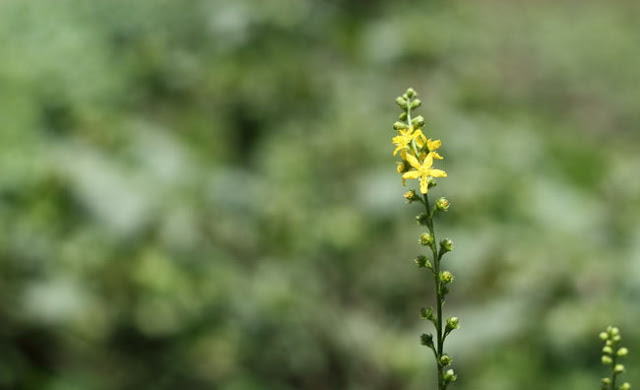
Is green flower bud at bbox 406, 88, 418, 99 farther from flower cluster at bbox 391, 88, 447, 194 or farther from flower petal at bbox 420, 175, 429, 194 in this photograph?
flower petal at bbox 420, 175, 429, 194

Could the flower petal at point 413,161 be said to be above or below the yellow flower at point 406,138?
below

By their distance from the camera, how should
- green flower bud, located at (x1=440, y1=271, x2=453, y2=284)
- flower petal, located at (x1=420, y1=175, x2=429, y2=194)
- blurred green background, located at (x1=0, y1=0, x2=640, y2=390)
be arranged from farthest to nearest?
blurred green background, located at (x1=0, y1=0, x2=640, y2=390) → green flower bud, located at (x1=440, y1=271, x2=453, y2=284) → flower petal, located at (x1=420, y1=175, x2=429, y2=194)

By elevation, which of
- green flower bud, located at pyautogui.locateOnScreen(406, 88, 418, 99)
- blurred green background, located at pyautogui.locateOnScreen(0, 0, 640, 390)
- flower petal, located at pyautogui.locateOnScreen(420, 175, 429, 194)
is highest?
blurred green background, located at pyautogui.locateOnScreen(0, 0, 640, 390)

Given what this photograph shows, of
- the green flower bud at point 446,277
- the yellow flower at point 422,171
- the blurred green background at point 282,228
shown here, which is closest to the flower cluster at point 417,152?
the yellow flower at point 422,171

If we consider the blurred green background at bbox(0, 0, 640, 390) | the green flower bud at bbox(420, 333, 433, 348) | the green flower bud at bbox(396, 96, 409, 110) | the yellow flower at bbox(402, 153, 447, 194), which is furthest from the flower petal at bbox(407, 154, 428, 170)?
the blurred green background at bbox(0, 0, 640, 390)

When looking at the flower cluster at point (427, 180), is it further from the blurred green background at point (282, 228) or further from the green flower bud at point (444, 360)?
the blurred green background at point (282, 228)

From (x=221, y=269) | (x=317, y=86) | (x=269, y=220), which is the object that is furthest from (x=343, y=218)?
(x=317, y=86)

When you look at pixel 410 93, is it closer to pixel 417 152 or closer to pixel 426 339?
pixel 417 152

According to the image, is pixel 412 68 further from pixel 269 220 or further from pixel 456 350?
pixel 456 350
